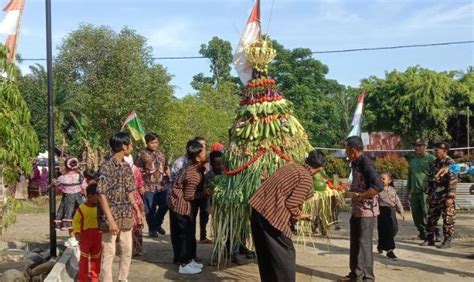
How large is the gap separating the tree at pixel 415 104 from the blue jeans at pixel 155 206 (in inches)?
946

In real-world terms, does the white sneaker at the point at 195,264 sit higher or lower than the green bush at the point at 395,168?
lower

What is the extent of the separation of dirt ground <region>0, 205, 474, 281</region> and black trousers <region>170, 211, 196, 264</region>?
0.24 metres

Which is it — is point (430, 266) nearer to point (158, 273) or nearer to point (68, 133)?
point (158, 273)

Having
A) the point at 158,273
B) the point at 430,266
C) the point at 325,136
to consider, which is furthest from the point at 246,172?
the point at 325,136

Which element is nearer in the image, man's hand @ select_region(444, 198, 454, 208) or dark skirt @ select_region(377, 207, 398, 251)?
dark skirt @ select_region(377, 207, 398, 251)

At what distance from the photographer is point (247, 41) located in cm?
671

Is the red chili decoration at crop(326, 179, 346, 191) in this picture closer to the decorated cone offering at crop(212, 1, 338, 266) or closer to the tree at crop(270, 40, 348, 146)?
the decorated cone offering at crop(212, 1, 338, 266)

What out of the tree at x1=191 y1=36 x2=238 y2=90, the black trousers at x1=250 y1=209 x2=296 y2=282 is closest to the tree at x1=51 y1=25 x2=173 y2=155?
the black trousers at x1=250 y1=209 x2=296 y2=282

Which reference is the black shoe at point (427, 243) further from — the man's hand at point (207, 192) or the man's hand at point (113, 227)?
the man's hand at point (113, 227)

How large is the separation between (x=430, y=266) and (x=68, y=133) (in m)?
24.2

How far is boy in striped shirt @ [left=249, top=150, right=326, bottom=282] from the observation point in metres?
4.93

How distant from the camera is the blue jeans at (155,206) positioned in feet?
29.5

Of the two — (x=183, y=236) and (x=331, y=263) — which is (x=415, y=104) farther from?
(x=183, y=236)

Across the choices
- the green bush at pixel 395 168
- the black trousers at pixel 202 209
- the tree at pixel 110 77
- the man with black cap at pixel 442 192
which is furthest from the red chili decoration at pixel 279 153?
the tree at pixel 110 77
